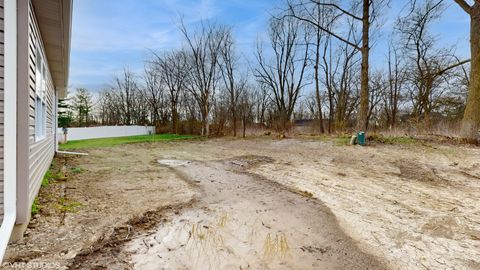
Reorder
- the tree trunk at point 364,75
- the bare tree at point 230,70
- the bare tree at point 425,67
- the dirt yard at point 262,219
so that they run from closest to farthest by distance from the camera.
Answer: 1. the dirt yard at point 262,219
2. the tree trunk at point 364,75
3. the bare tree at point 425,67
4. the bare tree at point 230,70

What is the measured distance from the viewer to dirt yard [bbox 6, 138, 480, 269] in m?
2.09

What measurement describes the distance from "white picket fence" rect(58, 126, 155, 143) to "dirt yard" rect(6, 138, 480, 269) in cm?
1330

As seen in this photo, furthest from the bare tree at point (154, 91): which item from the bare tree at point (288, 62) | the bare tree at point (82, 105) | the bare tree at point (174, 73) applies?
the bare tree at point (288, 62)

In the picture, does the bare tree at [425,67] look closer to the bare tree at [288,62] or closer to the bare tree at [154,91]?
the bare tree at [288,62]

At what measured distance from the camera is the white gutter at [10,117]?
6.52ft

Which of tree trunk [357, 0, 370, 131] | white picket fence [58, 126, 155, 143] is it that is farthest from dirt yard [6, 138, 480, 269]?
white picket fence [58, 126, 155, 143]

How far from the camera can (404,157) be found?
6133 millimetres

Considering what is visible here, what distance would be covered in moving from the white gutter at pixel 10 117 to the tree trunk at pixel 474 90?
961 cm

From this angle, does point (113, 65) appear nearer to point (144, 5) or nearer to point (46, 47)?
point (144, 5)

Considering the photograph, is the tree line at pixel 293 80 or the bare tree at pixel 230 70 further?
the bare tree at pixel 230 70

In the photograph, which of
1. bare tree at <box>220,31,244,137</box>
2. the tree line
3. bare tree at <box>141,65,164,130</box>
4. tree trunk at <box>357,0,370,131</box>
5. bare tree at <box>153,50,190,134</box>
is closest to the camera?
tree trunk at <box>357,0,370,131</box>

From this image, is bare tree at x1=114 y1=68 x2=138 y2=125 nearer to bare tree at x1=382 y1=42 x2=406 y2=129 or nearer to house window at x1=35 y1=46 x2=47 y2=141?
house window at x1=35 y1=46 x2=47 y2=141

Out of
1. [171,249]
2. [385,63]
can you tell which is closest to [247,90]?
[385,63]

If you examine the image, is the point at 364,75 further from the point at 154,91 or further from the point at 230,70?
the point at 154,91
